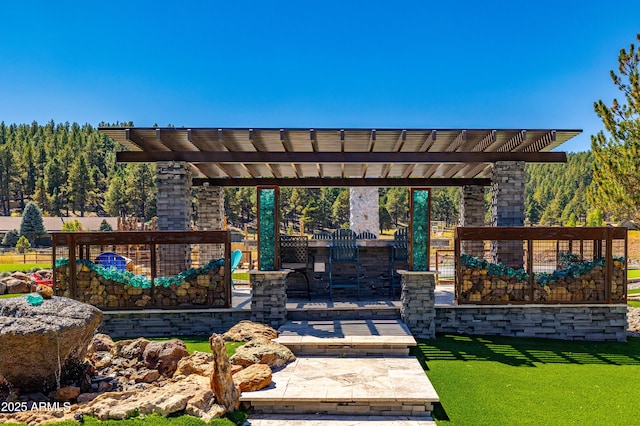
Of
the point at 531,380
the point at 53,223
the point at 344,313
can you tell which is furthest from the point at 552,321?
the point at 53,223

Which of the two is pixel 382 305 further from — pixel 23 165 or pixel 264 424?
pixel 23 165

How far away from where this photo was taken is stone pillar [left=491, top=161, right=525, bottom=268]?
33.0ft

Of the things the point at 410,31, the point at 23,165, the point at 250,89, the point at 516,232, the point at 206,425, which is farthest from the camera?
the point at 23,165

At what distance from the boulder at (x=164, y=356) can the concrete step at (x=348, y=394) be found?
1435mm

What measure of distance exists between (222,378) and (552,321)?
680cm

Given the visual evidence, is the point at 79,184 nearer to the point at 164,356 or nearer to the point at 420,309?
the point at 164,356

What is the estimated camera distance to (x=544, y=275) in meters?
8.02

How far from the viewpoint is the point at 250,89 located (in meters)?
29.4

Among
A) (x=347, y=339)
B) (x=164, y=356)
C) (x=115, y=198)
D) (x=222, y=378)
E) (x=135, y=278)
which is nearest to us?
(x=222, y=378)

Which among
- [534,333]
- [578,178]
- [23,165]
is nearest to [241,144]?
[534,333]

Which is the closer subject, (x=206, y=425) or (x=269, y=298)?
(x=206, y=425)

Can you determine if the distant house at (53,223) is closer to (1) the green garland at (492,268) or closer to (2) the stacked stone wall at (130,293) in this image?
(2) the stacked stone wall at (130,293)

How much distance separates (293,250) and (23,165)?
8045 cm

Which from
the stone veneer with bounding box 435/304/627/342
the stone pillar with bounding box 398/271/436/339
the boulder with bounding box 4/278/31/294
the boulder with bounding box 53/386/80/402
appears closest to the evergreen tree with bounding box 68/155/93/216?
the boulder with bounding box 4/278/31/294
